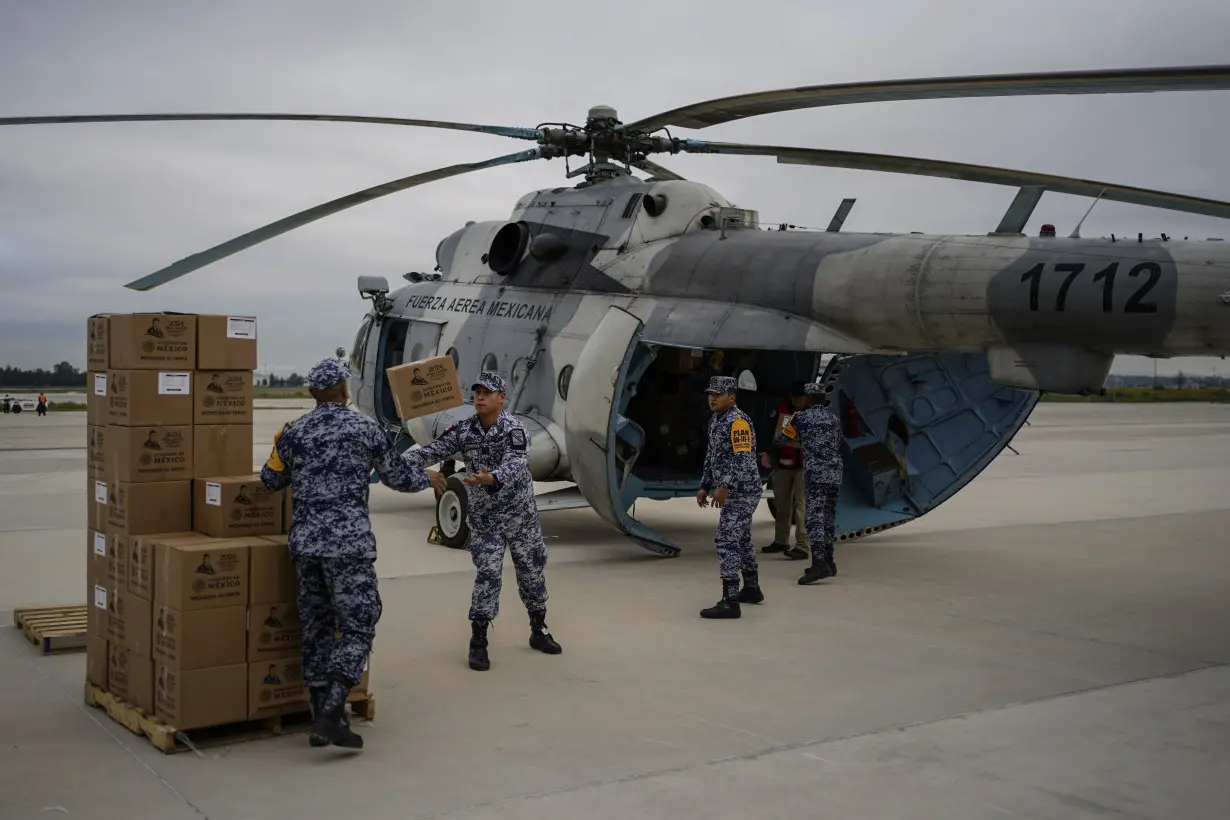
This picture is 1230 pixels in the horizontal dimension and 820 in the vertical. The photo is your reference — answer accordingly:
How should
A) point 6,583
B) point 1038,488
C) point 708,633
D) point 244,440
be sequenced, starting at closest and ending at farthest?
1. point 244,440
2. point 708,633
3. point 6,583
4. point 1038,488

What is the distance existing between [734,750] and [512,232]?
8.50 meters

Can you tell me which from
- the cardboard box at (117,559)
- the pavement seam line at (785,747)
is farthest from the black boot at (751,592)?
the cardboard box at (117,559)

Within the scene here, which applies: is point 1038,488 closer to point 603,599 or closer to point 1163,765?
point 603,599

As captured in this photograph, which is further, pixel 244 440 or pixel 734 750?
pixel 244 440

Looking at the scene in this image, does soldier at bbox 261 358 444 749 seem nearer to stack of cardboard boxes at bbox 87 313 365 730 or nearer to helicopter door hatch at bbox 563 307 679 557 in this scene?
stack of cardboard boxes at bbox 87 313 365 730

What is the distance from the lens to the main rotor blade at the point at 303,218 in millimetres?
10453

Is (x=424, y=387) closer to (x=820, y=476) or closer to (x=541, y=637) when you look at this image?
(x=541, y=637)

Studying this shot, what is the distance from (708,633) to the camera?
7.91 metres

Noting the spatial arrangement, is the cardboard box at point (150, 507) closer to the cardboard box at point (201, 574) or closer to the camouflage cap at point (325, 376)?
the cardboard box at point (201, 574)

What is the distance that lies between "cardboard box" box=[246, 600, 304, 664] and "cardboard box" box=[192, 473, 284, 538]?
1.37ft

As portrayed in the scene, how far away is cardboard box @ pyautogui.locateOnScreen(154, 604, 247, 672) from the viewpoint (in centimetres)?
529

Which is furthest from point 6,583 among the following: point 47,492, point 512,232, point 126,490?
point 47,492

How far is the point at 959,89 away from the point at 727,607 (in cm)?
384

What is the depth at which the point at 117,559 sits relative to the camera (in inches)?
229
